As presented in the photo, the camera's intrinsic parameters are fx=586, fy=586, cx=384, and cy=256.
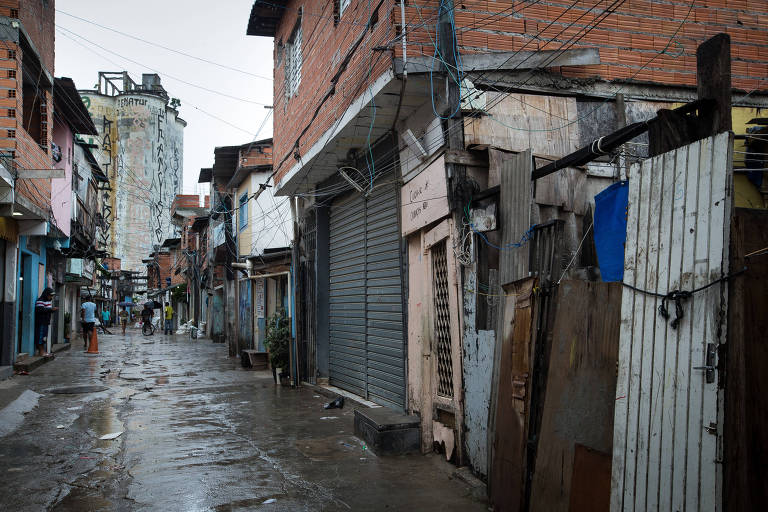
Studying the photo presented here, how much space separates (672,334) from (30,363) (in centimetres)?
1558

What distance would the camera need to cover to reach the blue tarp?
15.4 feet

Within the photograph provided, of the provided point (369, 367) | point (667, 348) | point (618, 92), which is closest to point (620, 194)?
point (667, 348)

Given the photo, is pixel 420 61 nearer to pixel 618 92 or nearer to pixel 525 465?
pixel 618 92

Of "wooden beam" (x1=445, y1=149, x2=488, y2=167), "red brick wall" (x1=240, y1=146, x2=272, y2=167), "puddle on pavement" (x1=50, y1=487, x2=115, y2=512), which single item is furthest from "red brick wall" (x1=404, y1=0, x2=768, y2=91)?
"red brick wall" (x1=240, y1=146, x2=272, y2=167)

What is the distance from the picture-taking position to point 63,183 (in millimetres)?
19859

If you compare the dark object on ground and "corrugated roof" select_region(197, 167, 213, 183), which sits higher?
"corrugated roof" select_region(197, 167, 213, 183)

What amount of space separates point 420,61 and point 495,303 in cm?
296

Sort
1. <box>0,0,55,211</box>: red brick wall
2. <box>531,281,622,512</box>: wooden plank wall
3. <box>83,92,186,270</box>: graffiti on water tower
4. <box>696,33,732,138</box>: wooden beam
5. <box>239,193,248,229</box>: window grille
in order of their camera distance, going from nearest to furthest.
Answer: <box>696,33,732,138</box>: wooden beam, <box>531,281,622,512</box>: wooden plank wall, <box>0,0,55,211</box>: red brick wall, <box>239,193,248,229</box>: window grille, <box>83,92,186,270</box>: graffiti on water tower

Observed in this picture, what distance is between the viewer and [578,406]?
427cm

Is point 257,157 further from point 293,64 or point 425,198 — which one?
point 425,198

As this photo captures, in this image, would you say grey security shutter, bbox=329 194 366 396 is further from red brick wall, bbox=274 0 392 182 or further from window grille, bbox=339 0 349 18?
window grille, bbox=339 0 349 18

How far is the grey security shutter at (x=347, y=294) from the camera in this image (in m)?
10.4

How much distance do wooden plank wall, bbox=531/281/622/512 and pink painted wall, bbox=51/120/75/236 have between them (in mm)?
18169

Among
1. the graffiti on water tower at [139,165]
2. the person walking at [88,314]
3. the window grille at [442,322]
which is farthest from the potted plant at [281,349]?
the graffiti on water tower at [139,165]
